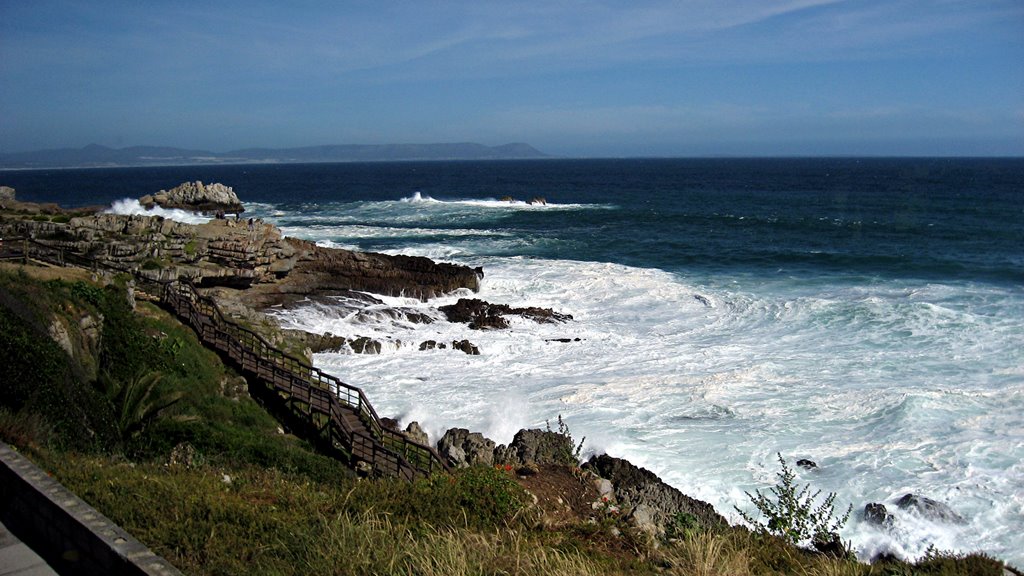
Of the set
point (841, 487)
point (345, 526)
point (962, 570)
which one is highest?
point (345, 526)

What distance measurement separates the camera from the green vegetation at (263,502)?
7805 mm

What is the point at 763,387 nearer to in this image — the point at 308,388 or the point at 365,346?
the point at 308,388

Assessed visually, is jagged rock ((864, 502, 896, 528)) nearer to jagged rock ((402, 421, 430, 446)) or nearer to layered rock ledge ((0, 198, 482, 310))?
jagged rock ((402, 421, 430, 446))

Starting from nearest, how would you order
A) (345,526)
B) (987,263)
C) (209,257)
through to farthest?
(345,526) < (209,257) < (987,263)

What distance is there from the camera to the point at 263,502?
9.51m

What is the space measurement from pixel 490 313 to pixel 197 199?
5450 centimetres

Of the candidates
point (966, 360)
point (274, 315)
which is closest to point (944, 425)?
point (966, 360)

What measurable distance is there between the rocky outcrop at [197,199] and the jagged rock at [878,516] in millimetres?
68494

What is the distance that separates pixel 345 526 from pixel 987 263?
4262 centimetres

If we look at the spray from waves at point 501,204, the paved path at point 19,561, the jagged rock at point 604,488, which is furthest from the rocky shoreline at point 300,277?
the spray from waves at point 501,204

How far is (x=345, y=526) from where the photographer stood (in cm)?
827

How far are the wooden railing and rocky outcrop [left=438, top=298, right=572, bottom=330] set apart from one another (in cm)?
966

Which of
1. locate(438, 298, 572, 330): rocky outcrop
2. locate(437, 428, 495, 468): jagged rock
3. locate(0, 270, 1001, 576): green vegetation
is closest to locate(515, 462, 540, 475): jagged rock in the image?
locate(0, 270, 1001, 576): green vegetation

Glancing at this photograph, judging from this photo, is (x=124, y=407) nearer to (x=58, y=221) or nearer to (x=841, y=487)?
(x=841, y=487)
